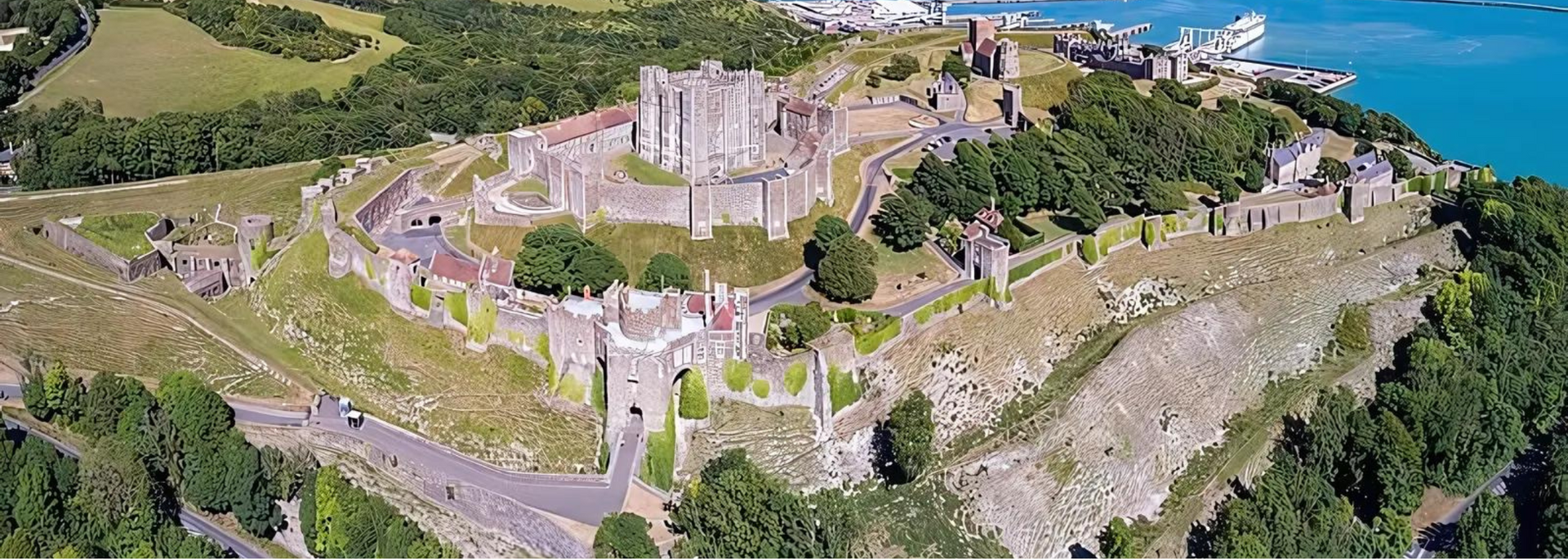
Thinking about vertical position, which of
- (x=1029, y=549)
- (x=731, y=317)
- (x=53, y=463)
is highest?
(x=731, y=317)

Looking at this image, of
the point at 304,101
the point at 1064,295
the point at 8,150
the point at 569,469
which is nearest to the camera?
the point at 569,469

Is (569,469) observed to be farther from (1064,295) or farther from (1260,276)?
(1260,276)

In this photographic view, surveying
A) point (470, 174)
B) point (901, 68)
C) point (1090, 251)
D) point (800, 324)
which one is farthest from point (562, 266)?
point (901, 68)

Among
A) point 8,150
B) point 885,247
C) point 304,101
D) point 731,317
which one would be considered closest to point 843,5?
point 304,101

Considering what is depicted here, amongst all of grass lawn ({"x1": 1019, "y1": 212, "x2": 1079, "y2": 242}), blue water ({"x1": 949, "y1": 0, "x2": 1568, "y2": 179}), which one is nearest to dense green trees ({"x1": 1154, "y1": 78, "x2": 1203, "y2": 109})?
grass lawn ({"x1": 1019, "y1": 212, "x2": 1079, "y2": 242})

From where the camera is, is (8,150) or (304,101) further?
(304,101)

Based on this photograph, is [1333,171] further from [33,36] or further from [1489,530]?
[33,36]

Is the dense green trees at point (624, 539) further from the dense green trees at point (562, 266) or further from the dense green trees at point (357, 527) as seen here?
the dense green trees at point (562, 266)
